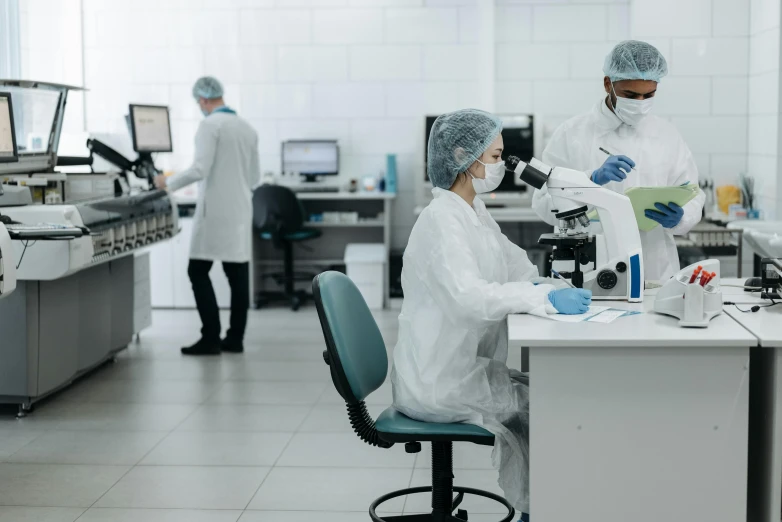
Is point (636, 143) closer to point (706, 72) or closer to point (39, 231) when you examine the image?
point (39, 231)

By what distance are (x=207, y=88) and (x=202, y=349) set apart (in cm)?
146

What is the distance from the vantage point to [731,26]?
6113 millimetres

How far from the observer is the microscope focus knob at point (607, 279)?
2608mm

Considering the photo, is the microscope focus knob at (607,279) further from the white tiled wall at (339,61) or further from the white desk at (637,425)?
the white tiled wall at (339,61)

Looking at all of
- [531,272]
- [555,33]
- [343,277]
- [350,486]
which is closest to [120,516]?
[350,486]

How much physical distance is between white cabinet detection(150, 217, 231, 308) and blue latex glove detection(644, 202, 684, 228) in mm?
4233

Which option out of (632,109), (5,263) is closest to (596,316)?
(632,109)

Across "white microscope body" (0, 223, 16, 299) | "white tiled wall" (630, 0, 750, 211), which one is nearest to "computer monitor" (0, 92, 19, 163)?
"white microscope body" (0, 223, 16, 299)

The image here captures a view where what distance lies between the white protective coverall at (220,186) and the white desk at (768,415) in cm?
344

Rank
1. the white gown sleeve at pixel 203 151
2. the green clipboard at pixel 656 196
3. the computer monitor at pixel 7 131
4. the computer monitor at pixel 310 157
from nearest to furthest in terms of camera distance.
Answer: the green clipboard at pixel 656 196 < the computer monitor at pixel 7 131 < the white gown sleeve at pixel 203 151 < the computer monitor at pixel 310 157

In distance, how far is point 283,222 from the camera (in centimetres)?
641

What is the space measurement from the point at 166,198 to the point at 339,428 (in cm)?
193

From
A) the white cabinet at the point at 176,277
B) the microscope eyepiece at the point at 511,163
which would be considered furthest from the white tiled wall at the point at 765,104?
the white cabinet at the point at 176,277

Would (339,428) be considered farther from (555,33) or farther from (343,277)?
(555,33)
